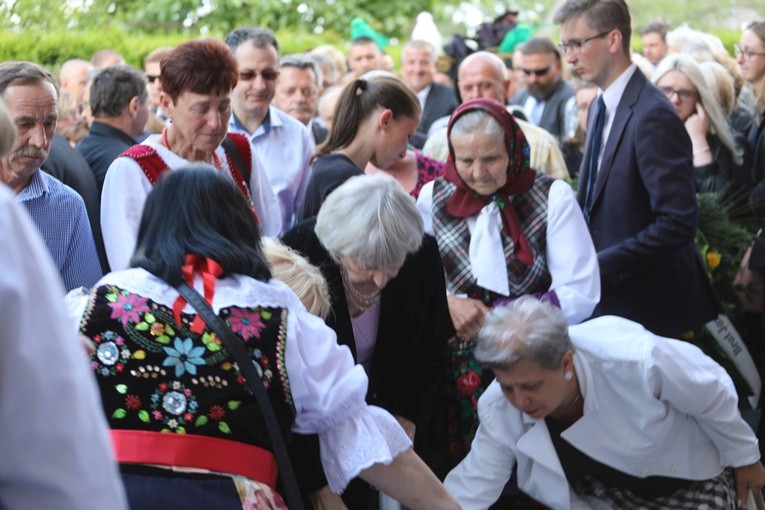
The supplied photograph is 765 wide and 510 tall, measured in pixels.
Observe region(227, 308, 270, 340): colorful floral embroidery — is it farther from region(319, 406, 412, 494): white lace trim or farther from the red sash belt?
region(319, 406, 412, 494): white lace trim

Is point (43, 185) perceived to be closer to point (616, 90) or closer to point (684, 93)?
point (616, 90)

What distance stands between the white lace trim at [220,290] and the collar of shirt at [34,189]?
1260 millimetres

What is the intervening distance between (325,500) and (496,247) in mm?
1349

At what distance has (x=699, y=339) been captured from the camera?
5781 millimetres

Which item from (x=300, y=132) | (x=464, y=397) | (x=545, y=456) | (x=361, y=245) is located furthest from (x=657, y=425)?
(x=300, y=132)

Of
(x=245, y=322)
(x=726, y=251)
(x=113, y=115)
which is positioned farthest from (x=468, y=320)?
(x=726, y=251)

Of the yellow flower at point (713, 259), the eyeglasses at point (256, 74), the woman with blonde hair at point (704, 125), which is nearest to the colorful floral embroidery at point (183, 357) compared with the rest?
the eyeglasses at point (256, 74)

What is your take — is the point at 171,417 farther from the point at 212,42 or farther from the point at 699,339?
the point at 699,339

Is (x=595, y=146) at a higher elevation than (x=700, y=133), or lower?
higher

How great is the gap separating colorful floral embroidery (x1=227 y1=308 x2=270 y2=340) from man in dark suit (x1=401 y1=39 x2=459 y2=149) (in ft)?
20.5

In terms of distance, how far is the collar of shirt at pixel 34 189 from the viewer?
3.91 meters

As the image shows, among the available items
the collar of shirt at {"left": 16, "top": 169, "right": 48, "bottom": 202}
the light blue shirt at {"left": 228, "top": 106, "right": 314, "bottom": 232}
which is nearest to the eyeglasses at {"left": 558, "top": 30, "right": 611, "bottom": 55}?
the light blue shirt at {"left": 228, "top": 106, "right": 314, "bottom": 232}

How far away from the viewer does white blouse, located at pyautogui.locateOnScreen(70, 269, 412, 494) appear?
2.74 metres

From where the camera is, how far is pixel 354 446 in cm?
295
